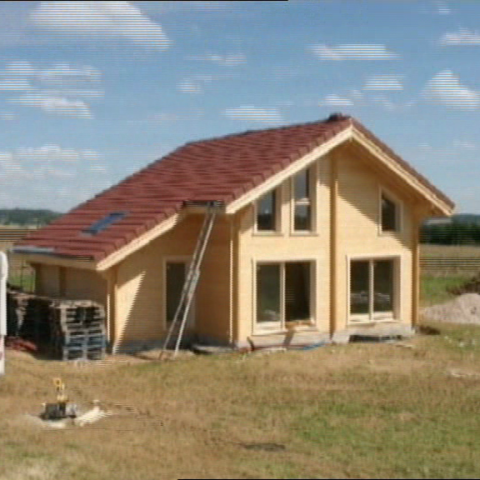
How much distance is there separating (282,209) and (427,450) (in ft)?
32.3

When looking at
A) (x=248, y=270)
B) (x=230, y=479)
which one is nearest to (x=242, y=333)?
(x=248, y=270)

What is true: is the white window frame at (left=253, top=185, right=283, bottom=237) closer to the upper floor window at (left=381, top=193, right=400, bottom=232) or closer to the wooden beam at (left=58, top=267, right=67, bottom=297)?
the upper floor window at (left=381, top=193, right=400, bottom=232)

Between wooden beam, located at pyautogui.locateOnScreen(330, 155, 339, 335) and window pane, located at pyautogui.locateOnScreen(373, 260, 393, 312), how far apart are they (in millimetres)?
1461

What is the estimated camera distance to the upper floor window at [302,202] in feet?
67.4

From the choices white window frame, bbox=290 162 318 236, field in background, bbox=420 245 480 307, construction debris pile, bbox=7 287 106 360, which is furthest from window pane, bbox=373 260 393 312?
field in background, bbox=420 245 480 307

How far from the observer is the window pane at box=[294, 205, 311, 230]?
2056 centimetres

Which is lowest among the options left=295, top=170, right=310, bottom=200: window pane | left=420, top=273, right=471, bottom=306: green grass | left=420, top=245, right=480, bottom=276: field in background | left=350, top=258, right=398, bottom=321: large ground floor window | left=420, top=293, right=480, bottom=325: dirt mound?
left=420, top=273, right=471, bottom=306: green grass

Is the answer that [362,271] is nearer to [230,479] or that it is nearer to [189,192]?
[189,192]

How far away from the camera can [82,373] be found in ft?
54.2

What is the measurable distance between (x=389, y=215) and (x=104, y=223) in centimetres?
681

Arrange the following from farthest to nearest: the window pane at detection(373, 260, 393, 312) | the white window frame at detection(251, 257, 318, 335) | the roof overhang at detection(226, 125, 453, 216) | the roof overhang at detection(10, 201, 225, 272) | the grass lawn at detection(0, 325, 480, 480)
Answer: the window pane at detection(373, 260, 393, 312) < the white window frame at detection(251, 257, 318, 335) < the roof overhang at detection(226, 125, 453, 216) < the roof overhang at detection(10, 201, 225, 272) < the grass lawn at detection(0, 325, 480, 480)

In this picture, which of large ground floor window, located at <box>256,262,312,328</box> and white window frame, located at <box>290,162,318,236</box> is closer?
large ground floor window, located at <box>256,262,312,328</box>

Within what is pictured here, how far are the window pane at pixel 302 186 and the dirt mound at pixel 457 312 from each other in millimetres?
8692

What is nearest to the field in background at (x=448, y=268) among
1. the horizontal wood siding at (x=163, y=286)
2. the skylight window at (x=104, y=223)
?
the horizontal wood siding at (x=163, y=286)
